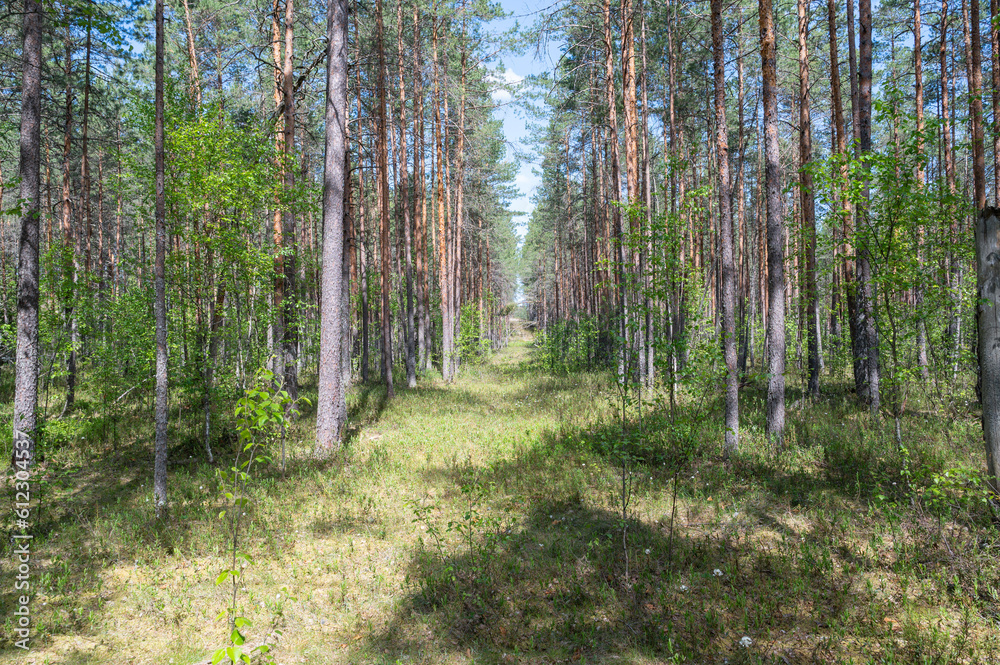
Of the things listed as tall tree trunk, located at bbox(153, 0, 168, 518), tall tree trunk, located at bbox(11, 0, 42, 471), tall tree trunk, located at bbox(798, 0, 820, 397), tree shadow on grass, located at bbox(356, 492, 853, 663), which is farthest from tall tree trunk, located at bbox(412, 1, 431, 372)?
tree shadow on grass, located at bbox(356, 492, 853, 663)

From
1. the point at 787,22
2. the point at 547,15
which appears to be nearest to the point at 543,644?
the point at 547,15

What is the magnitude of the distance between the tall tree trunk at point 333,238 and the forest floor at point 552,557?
801 mm

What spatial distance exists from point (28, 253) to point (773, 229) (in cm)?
1198

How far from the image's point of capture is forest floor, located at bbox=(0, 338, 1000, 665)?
3.76 meters

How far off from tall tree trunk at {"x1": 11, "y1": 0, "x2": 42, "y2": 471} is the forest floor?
140cm

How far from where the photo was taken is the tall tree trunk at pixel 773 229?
7.68 metres

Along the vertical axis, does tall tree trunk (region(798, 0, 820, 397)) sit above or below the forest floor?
above

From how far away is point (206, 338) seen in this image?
28.4 ft

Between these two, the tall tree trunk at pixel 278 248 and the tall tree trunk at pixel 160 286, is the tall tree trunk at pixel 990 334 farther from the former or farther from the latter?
the tall tree trunk at pixel 278 248

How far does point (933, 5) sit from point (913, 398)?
12590 millimetres

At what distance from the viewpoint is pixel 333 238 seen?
8.70 metres

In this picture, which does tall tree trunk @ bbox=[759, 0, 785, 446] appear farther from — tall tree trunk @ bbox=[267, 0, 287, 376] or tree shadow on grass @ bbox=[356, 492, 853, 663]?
tall tree trunk @ bbox=[267, 0, 287, 376]

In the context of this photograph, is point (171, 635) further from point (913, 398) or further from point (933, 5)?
point (933, 5)

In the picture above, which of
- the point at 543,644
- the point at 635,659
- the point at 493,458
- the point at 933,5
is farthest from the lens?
the point at 933,5
